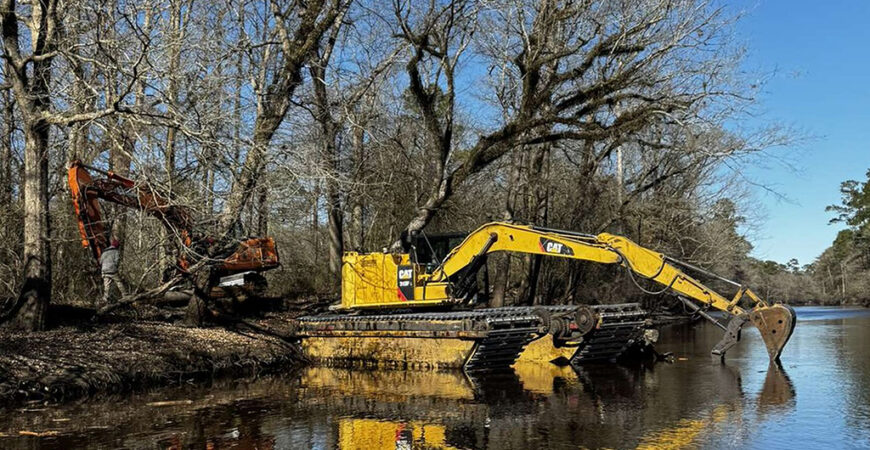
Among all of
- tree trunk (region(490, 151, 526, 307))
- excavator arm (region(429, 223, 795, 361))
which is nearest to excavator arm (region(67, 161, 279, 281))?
excavator arm (region(429, 223, 795, 361))

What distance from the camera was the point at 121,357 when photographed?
13.8 m

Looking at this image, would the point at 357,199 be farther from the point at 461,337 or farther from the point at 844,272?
the point at 844,272

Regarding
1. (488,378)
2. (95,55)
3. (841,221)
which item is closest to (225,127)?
(95,55)

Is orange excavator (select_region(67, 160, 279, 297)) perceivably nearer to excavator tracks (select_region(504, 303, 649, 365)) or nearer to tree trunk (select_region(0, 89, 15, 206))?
tree trunk (select_region(0, 89, 15, 206))

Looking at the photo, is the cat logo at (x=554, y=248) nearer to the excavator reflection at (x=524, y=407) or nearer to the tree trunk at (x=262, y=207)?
the excavator reflection at (x=524, y=407)

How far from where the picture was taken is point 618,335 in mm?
15836

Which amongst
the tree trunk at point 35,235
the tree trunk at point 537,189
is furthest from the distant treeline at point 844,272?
the tree trunk at point 35,235

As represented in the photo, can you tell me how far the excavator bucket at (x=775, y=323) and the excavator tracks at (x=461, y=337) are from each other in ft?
6.93

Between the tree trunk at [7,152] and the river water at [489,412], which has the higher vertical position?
the tree trunk at [7,152]

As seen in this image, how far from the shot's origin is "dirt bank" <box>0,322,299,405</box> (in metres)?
12.2

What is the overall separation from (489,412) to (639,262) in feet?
19.0

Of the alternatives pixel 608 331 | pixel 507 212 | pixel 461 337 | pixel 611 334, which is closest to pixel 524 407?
pixel 461 337

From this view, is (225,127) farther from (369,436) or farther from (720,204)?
(720,204)

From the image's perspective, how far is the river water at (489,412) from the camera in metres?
8.98
